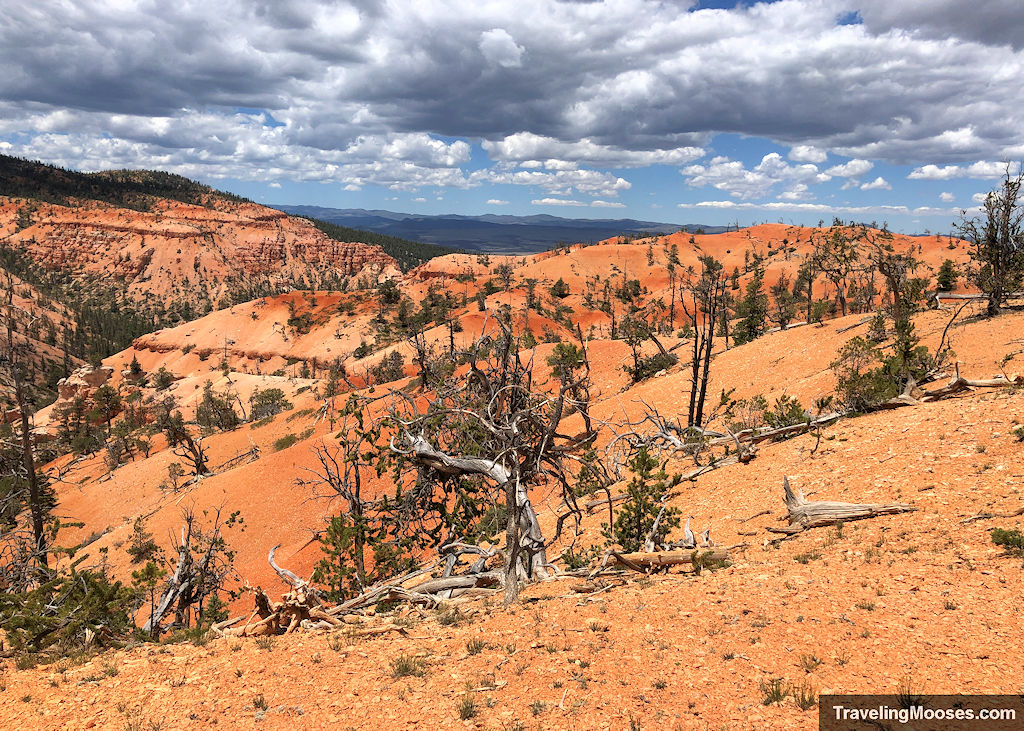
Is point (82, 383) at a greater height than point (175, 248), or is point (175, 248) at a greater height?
point (175, 248)

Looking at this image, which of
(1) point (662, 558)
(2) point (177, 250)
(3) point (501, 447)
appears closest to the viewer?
(3) point (501, 447)

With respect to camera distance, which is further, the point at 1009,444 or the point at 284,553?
the point at 284,553

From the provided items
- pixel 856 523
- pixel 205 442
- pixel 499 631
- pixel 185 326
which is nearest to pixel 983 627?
pixel 856 523

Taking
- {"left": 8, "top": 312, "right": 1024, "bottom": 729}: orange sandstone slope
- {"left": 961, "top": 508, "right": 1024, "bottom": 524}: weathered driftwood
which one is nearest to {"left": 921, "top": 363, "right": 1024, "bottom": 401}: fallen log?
{"left": 8, "top": 312, "right": 1024, "bottom": 729}: orange sandstone slope

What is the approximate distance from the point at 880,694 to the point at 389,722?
166 inches

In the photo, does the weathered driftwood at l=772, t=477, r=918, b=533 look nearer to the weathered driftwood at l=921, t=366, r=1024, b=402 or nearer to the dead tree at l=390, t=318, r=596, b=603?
the dead tree at l=390, t=318, r=596, b=603

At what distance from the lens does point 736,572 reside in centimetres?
788

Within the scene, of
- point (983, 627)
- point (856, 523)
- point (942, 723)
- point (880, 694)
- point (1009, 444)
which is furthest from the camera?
point (1009, 444)

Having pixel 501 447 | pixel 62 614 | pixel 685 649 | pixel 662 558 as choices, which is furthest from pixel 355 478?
pixel 685 649

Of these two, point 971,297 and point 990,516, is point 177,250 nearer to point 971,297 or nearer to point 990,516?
point 971,297

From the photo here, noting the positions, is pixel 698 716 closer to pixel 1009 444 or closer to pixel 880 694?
pixel 880 694


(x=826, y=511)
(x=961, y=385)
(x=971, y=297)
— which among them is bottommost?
(x=826, y=511)

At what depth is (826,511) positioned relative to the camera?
9195 millimetres

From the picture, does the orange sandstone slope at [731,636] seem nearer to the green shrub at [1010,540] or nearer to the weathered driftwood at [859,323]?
the green shrub at [1010,540]
